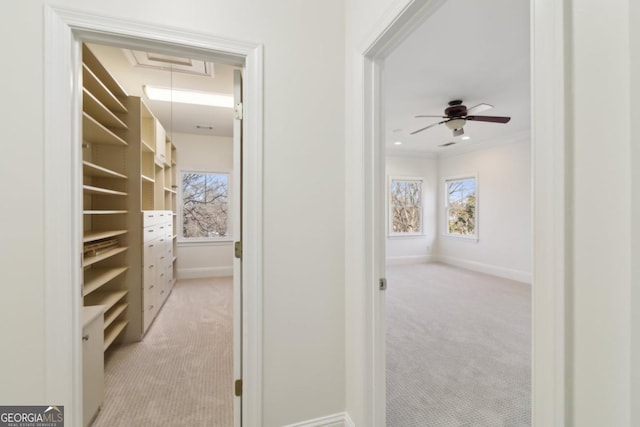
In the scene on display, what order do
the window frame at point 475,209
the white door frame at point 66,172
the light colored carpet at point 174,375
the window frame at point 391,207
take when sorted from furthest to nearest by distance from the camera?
the window frame at point 391,207, the window frame at point 475,209, the light colored carpet at point 174,375, the white door frame at point 66,172

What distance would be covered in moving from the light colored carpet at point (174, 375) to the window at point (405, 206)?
460 cm

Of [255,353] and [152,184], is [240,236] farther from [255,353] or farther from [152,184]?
[152,184]

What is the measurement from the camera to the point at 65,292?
4.19 feet

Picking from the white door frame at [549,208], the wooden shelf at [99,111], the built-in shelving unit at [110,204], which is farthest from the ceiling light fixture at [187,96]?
the white door frame at [549,208]

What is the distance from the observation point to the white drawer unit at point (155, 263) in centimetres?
297

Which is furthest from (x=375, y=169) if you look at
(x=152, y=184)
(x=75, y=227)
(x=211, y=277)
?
(x=211, y=277)

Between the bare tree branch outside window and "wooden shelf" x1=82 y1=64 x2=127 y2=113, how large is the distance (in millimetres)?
6356

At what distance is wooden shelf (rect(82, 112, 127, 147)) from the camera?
6.88ft

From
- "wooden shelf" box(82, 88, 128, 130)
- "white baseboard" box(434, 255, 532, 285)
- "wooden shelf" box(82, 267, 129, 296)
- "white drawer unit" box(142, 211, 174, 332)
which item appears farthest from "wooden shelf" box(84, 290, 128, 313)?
"white baseboard" box(434, 255, 532, 285)

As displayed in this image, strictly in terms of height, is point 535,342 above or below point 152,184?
below

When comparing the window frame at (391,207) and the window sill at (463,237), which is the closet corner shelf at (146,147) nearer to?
the window frame at (391,207)

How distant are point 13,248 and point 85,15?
1.08 meters

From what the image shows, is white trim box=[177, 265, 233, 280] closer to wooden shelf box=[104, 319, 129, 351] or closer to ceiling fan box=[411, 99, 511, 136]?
wooden shelf box=[104, 319, 129, 351]

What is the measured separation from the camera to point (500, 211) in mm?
5594
